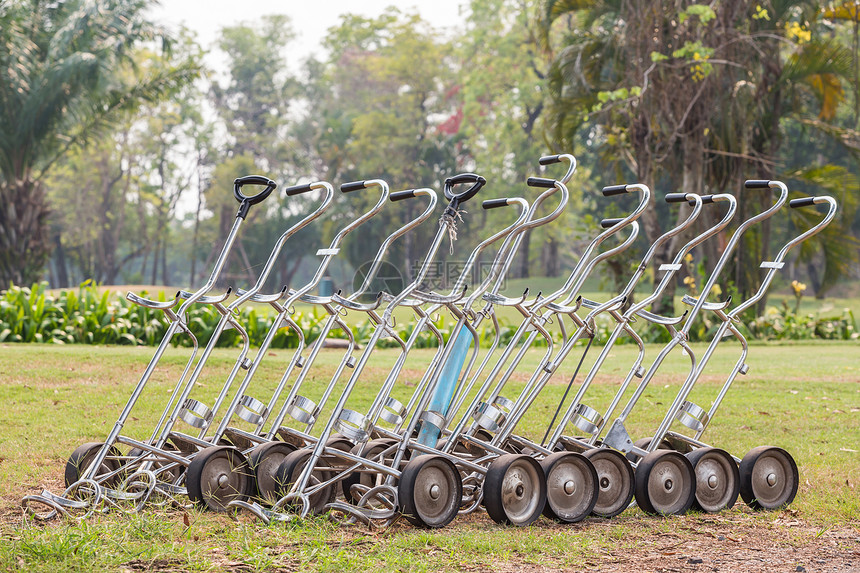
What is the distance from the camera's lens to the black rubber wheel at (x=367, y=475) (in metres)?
4.67

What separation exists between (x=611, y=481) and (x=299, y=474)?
5.15ft

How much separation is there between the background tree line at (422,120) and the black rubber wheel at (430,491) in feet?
5.85

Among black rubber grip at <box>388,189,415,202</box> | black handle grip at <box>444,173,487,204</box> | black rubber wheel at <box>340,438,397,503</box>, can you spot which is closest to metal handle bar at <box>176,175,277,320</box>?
→ black rubber grip at <box>388,189,415,202</box>

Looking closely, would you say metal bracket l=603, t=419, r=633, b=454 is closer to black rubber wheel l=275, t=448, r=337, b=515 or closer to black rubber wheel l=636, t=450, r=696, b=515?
black rubber wheel l=636, t=450, r=696, b=515

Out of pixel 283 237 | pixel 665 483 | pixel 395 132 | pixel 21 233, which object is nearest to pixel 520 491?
pixel 665 483

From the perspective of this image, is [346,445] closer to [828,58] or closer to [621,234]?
[828,58]

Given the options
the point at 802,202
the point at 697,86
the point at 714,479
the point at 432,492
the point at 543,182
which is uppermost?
the point at 697,86

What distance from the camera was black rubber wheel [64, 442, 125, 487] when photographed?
4.62 metres

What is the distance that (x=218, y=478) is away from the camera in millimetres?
4398

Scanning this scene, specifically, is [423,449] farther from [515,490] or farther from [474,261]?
[474,261]

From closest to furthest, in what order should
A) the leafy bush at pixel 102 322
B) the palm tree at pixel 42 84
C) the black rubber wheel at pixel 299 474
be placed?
the black rubber wheel at pixel 299 474, the leafy bush at pixel 102 322, the palm tree at pixel 42 84

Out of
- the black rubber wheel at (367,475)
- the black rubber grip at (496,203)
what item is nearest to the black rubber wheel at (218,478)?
the black rubber wheel at (367,475)

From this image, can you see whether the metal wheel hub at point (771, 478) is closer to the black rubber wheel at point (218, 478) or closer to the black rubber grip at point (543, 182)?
the black rubber grip at point (543, 182)

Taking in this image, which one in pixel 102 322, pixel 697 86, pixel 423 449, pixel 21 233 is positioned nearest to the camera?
pixel 423 449
